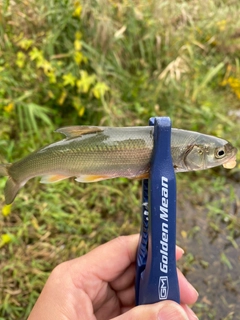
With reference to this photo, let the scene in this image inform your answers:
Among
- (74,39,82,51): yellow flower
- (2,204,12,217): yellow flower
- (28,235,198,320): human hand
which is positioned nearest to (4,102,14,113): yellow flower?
(74,39,82,51): yellow flower

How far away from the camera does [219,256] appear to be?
2451mm

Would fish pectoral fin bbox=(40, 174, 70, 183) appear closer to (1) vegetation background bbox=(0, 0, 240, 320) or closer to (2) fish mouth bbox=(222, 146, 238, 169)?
(2) fish mouth bbox=(222, 146, 238, 169)

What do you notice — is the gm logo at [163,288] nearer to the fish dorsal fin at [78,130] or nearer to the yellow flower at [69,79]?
the fish dorsal fin at [78,130]

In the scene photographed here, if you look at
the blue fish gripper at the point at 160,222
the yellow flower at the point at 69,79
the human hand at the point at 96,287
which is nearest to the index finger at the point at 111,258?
the human hand at the point at 96,287

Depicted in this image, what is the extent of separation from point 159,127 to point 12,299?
1530 mm

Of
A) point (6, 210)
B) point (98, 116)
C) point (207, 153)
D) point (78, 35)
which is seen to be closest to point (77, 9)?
point (78, 35)

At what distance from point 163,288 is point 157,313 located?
0.41ft

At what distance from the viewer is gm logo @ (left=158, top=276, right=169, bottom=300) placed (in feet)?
4.21

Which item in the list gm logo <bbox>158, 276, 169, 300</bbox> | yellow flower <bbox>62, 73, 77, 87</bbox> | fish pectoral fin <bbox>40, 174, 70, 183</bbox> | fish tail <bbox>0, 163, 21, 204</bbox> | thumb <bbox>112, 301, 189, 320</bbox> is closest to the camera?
thumb <bbox>112, 301, 189, 320</bbox>

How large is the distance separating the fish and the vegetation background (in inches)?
43.3

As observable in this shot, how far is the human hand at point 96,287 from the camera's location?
1.47 metres

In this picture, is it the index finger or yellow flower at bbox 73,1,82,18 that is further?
yellow flower at bbox 73,1,82,18

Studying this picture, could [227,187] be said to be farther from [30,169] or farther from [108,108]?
[30,169]

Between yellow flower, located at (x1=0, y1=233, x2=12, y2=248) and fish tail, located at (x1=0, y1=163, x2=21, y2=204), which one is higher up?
fish tail, located at (x1=0, y1=163, x2=21, y2=204)
